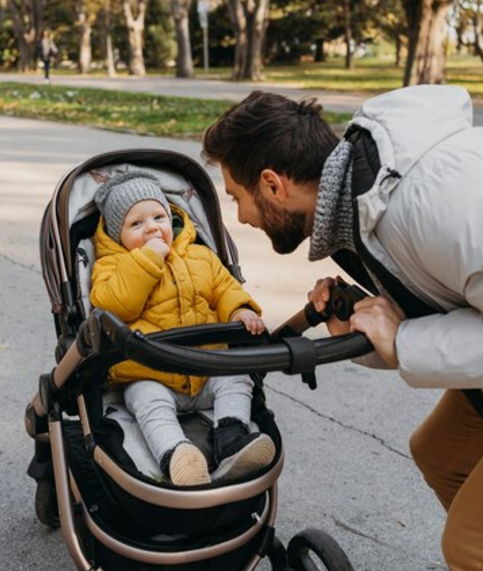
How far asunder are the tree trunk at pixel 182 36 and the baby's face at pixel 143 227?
27771 mm

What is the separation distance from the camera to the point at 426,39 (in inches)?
628

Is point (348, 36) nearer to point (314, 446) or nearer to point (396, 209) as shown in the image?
point (314, 446)

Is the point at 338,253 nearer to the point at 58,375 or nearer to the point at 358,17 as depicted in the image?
the point at 58,375

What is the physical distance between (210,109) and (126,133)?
3.72 meters

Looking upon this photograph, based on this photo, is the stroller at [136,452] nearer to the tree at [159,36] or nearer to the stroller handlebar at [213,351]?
the stroller handlebar at [213,351]

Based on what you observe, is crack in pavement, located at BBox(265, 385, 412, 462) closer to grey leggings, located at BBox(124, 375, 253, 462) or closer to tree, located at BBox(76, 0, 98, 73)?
grey leggings, located at BBox(124, 375, 253, 462)

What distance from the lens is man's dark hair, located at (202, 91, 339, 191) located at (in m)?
2.00

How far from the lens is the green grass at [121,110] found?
44.2ft

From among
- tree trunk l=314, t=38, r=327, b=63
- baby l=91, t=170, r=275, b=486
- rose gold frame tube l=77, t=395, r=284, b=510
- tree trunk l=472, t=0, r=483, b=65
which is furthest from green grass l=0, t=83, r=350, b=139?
tree trunk l=314, t=38, r=327, b=63

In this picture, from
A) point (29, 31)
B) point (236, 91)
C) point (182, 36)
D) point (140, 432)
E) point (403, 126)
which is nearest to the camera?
point (403, 126)

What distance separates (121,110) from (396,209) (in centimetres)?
1529

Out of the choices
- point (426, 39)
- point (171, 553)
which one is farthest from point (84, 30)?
point (171, 553)

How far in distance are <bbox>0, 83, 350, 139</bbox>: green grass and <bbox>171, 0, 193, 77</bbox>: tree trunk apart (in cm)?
779

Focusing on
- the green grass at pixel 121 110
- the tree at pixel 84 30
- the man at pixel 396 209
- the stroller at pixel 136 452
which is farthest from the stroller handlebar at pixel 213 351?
the tree at pixel 84 30
